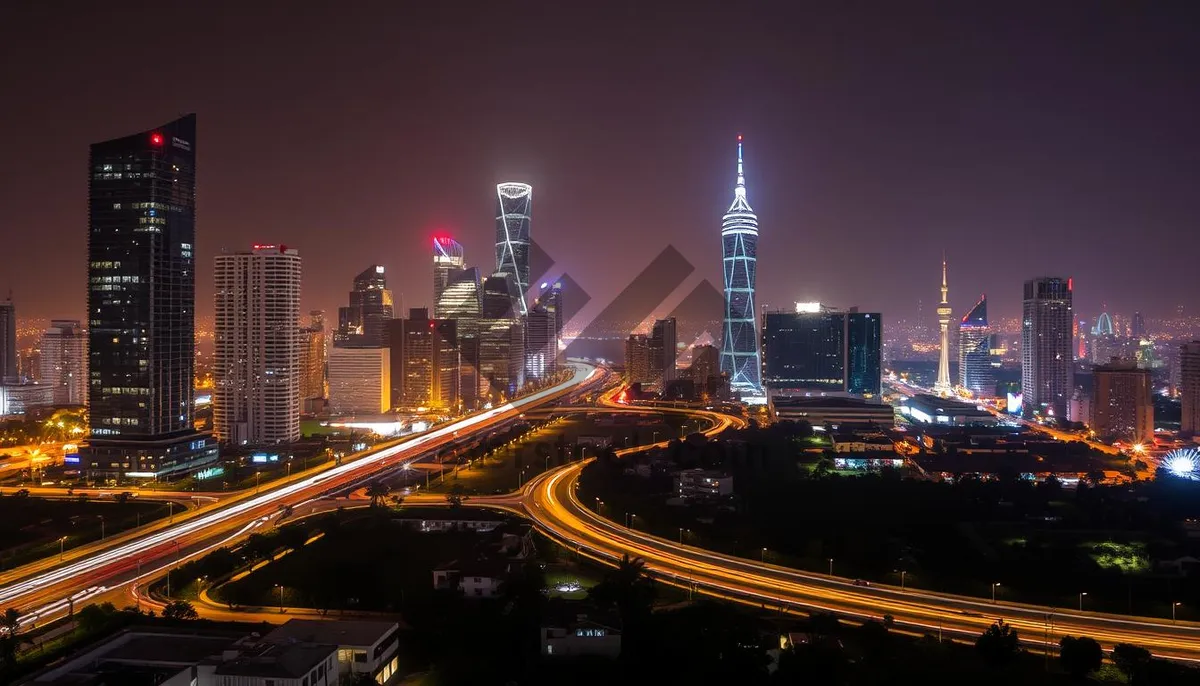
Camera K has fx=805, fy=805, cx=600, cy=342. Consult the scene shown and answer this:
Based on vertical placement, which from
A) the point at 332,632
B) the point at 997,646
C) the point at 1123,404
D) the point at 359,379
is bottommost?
the point at 997,646

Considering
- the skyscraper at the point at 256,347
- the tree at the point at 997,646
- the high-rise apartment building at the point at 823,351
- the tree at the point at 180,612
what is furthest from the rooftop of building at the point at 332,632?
the high-rise apartment building at the point at 823,351

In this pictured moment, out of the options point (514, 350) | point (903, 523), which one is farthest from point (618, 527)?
point (514, 350)

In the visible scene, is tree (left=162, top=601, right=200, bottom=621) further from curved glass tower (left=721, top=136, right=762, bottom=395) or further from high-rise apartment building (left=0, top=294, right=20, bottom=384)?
high-rise apartment building (left=0, top=294, right=20, bottom=384)

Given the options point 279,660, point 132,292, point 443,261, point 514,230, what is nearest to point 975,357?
point 514,230

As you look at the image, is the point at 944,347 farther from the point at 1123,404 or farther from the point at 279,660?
the point at 279,660

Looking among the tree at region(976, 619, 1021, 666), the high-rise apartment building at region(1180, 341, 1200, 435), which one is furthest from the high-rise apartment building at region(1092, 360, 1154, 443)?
the tree at region(976, 619, 1021, 666)

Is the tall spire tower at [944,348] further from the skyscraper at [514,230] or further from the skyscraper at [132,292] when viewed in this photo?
the skyscraper at [132,292]

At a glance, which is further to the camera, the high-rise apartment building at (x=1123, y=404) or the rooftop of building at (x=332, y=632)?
the high-rise apartment building at (x=1123, y=404)
